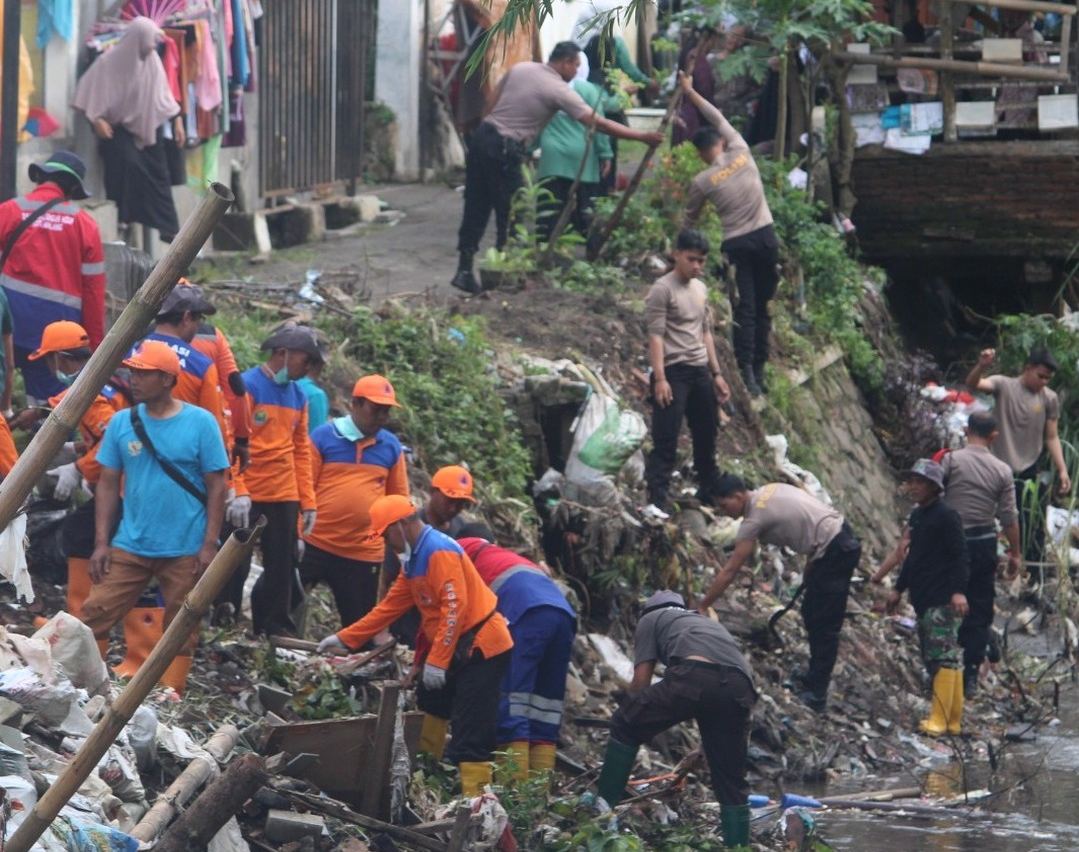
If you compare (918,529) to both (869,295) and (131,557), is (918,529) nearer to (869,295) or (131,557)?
(131,557)

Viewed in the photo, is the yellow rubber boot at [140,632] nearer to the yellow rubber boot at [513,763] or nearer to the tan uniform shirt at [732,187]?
the yellow rubber boot at [513,763]

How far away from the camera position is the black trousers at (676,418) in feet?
34.4

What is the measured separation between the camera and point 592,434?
992 centimetres

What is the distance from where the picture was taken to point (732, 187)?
1193 cm

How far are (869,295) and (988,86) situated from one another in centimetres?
204

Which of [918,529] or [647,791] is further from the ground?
[918,529]

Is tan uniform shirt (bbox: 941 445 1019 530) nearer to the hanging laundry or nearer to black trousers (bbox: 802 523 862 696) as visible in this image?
black trousers (bbox: 802 523 862 696)

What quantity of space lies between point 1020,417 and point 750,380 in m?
1.95

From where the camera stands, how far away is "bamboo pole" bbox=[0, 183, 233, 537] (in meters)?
3.64

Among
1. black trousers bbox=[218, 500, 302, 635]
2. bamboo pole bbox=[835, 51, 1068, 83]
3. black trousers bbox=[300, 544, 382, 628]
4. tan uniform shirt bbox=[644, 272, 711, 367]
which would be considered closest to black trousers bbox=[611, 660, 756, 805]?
black trousers bbox=[300, 544, 382, 628]

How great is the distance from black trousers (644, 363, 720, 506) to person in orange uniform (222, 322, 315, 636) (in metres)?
3.07

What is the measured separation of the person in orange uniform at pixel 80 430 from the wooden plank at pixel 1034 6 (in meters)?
9.15

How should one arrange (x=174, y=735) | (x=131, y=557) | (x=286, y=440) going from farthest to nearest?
(x=286, y=440), (x=131, y=557), (x=174, y=735)

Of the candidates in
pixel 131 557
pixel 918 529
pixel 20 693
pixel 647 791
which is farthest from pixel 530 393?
pixel 20 693
